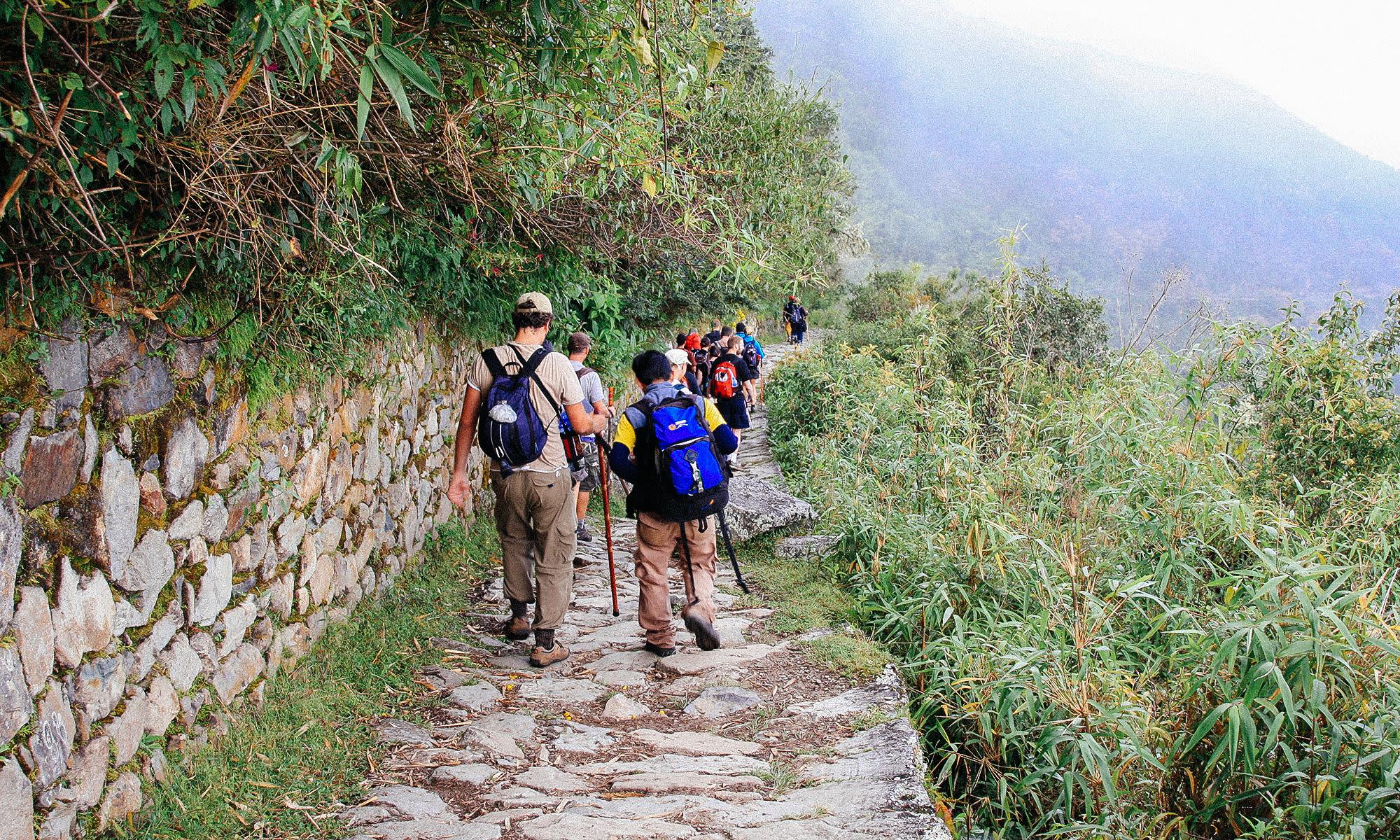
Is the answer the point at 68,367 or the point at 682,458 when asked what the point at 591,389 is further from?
the point at 68,367

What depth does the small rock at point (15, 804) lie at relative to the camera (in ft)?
7.78

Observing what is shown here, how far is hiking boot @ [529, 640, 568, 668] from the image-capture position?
16.2 ft

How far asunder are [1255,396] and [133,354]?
8.77 m

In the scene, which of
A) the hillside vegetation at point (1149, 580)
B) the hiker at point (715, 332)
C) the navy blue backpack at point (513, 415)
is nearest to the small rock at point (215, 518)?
the navy blue backpack at point (513, 415)

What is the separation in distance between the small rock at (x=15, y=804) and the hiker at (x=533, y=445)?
7.63 feet

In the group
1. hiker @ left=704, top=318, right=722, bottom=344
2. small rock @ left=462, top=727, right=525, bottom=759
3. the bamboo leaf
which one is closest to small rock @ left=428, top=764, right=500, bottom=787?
small rock @ left=462, top=727, right=525, bottom=759

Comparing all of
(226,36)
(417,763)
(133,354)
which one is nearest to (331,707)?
(417,763)

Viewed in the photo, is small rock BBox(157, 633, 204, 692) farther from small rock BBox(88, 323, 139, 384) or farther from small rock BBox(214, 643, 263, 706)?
small rock BBox(88, 323, 139, 384)

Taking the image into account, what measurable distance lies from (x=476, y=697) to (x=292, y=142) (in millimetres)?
2939

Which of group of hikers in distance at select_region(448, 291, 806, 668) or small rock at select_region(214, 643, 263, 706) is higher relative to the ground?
group of hikers in distance at select_region(448, 291, 806, 668)

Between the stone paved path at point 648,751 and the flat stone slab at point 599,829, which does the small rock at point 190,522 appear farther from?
the flat stone slab at point 599,829

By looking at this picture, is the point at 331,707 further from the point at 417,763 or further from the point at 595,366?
the point at 595,366

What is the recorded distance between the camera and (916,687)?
4863 mm

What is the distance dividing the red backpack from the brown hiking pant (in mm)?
6409
